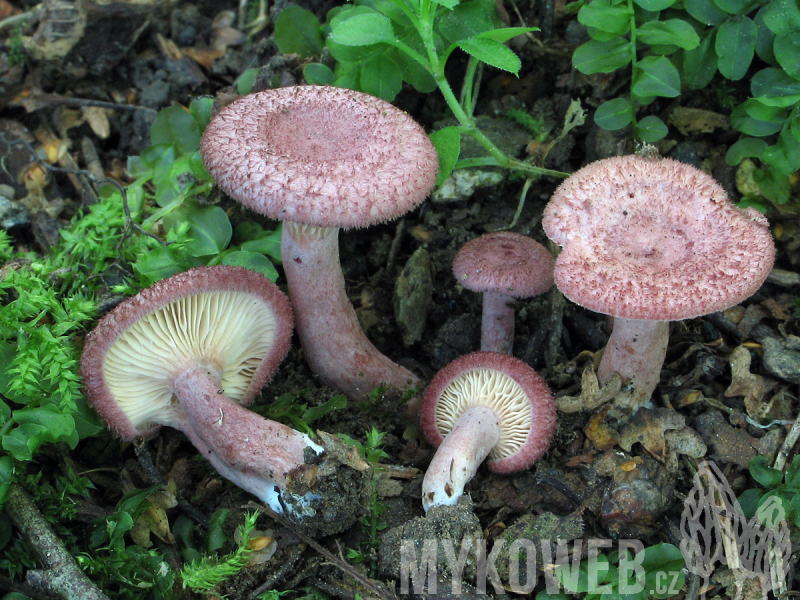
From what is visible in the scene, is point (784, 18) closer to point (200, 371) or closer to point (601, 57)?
point (601, 57)

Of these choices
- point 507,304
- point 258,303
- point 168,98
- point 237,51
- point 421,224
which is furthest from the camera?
point 237,51

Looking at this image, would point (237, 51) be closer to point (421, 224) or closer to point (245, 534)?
point (421, 224)

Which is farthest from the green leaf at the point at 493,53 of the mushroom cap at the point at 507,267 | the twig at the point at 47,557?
the twig at the point at 47,557

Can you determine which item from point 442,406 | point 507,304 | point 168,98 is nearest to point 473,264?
point 507,304

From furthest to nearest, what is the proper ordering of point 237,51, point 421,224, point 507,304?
point 237,51
point 421,224
point 507,304

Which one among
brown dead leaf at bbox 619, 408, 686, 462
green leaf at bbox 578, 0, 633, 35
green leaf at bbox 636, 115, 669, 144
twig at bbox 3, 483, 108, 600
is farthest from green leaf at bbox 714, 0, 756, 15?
twig at bbox 3, 483, 108, 600

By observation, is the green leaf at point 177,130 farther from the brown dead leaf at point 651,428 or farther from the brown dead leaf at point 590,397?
the brown dead leaf at point 651,428

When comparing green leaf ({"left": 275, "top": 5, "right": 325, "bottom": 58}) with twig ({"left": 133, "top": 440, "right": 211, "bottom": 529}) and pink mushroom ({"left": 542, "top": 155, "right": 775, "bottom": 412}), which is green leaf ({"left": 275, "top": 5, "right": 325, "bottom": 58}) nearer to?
pink mushroom ({"left": 542, "top": 155, "right": 775, "bottom": 412})
